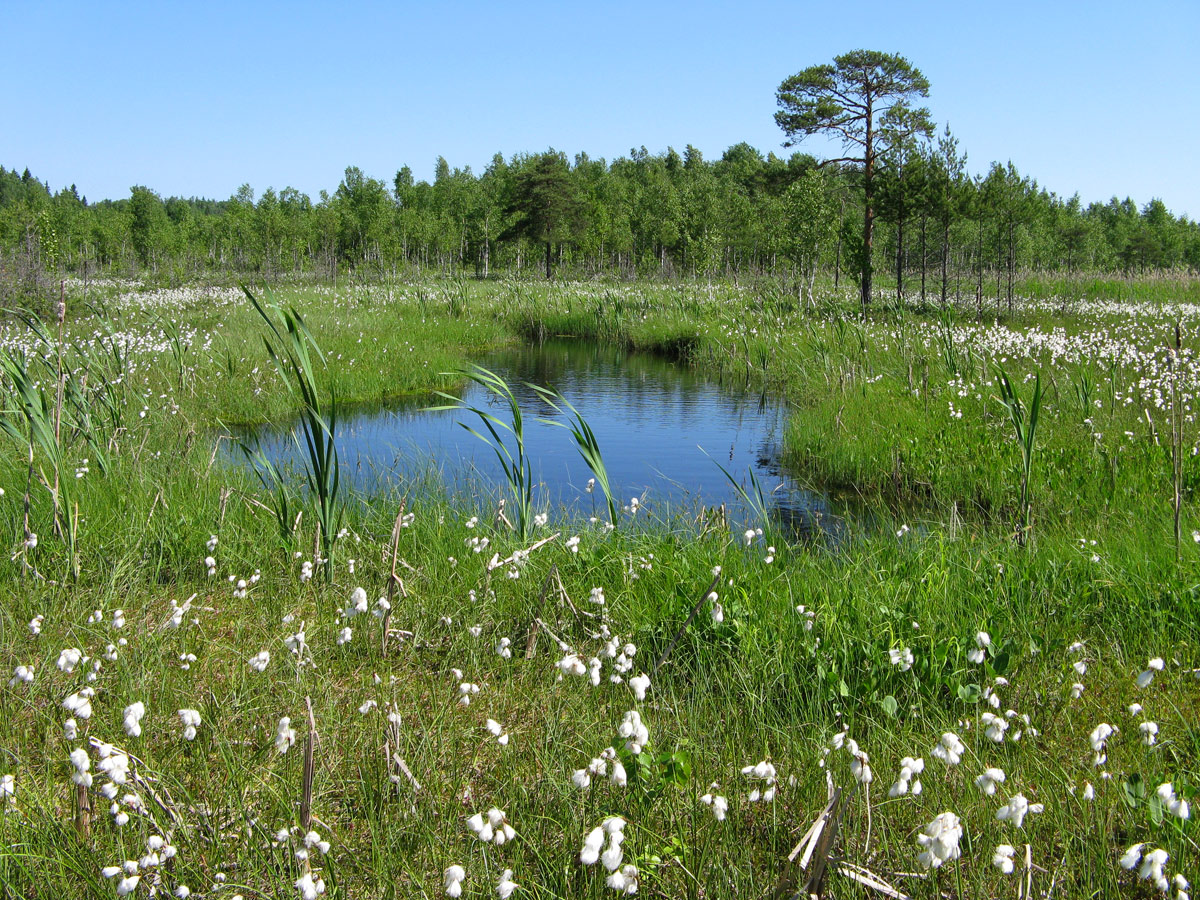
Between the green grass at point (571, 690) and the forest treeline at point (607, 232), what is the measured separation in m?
21.7

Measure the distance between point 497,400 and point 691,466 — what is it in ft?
16.4

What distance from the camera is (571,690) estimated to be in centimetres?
305

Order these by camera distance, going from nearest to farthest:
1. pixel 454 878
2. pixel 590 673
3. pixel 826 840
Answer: pixel 454 878, pixel 826 840, pixel 590 673

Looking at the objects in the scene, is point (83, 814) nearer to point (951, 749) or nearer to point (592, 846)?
point (592, 846)

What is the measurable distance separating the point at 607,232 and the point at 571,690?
194ft

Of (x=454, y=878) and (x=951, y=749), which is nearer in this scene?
(x=454, y=878)

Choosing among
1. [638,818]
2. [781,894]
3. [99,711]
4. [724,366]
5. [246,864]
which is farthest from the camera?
[724,366]

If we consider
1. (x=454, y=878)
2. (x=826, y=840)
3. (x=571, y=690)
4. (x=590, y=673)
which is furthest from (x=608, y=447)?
(x=454, y=878)

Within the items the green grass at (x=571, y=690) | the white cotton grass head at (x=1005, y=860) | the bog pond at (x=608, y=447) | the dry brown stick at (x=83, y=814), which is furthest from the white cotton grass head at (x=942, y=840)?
the bog pond at (x=608, y=447)

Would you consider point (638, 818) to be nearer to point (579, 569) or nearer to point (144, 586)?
point (579, 569)

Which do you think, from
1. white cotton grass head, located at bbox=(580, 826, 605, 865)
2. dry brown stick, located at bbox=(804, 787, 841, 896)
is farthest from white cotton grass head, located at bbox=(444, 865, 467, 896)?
dry brown stick, located at bbox=(804, 787, 841, 896)

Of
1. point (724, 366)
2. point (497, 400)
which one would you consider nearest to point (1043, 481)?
point (497, 400)

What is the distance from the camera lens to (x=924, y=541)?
192 inches

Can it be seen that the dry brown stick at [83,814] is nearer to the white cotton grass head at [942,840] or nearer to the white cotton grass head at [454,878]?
the white cotton grass head at [454,878]
